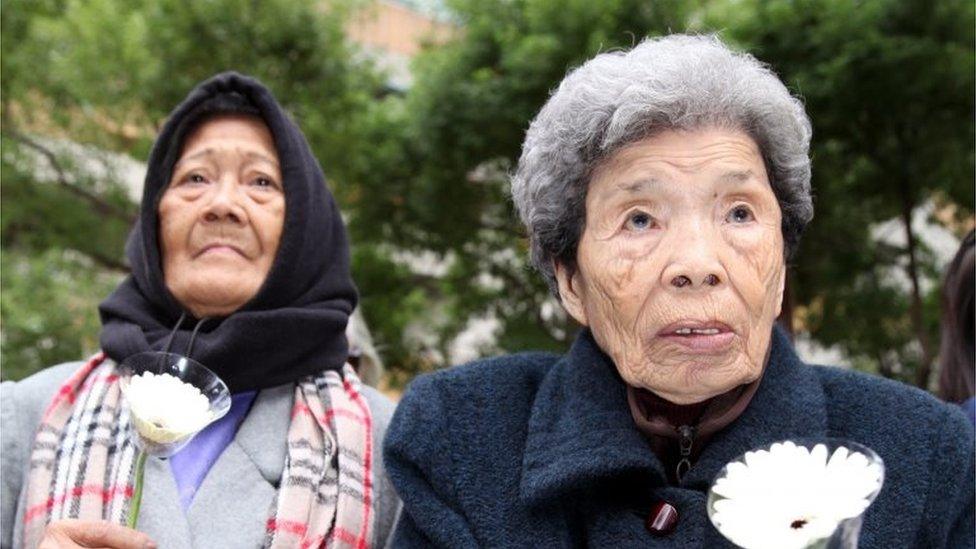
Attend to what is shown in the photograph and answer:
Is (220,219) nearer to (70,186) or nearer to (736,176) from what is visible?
(736,176)

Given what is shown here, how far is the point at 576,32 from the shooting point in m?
5.35

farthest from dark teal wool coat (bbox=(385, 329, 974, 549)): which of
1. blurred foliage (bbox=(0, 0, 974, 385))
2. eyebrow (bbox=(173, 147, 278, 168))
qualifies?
blurred foliage (bbox=(0, 0, 974, 385))

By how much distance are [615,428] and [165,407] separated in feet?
2.94

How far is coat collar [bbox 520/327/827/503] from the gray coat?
0.65 meters

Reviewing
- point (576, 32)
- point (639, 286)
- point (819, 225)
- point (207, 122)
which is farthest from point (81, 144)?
point (639, 286)

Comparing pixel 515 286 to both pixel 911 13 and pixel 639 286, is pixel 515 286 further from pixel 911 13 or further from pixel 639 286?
pixel 639 286

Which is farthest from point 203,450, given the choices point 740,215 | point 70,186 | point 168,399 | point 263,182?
point 70,186

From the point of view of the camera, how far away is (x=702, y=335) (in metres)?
2.04

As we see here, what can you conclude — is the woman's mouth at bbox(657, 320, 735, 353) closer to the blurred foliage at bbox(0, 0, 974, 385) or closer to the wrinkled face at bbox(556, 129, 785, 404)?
the wrinkled face at bbox(556, 129, 785, 404)

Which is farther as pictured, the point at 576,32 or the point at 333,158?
the point at 333,158

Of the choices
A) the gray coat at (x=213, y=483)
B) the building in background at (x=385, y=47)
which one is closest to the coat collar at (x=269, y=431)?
the gray coat at (x=213, y=483)

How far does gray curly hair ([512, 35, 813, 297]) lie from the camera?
6.91 feet

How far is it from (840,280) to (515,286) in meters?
1.91

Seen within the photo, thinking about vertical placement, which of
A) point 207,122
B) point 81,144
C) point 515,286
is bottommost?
point 515,286
